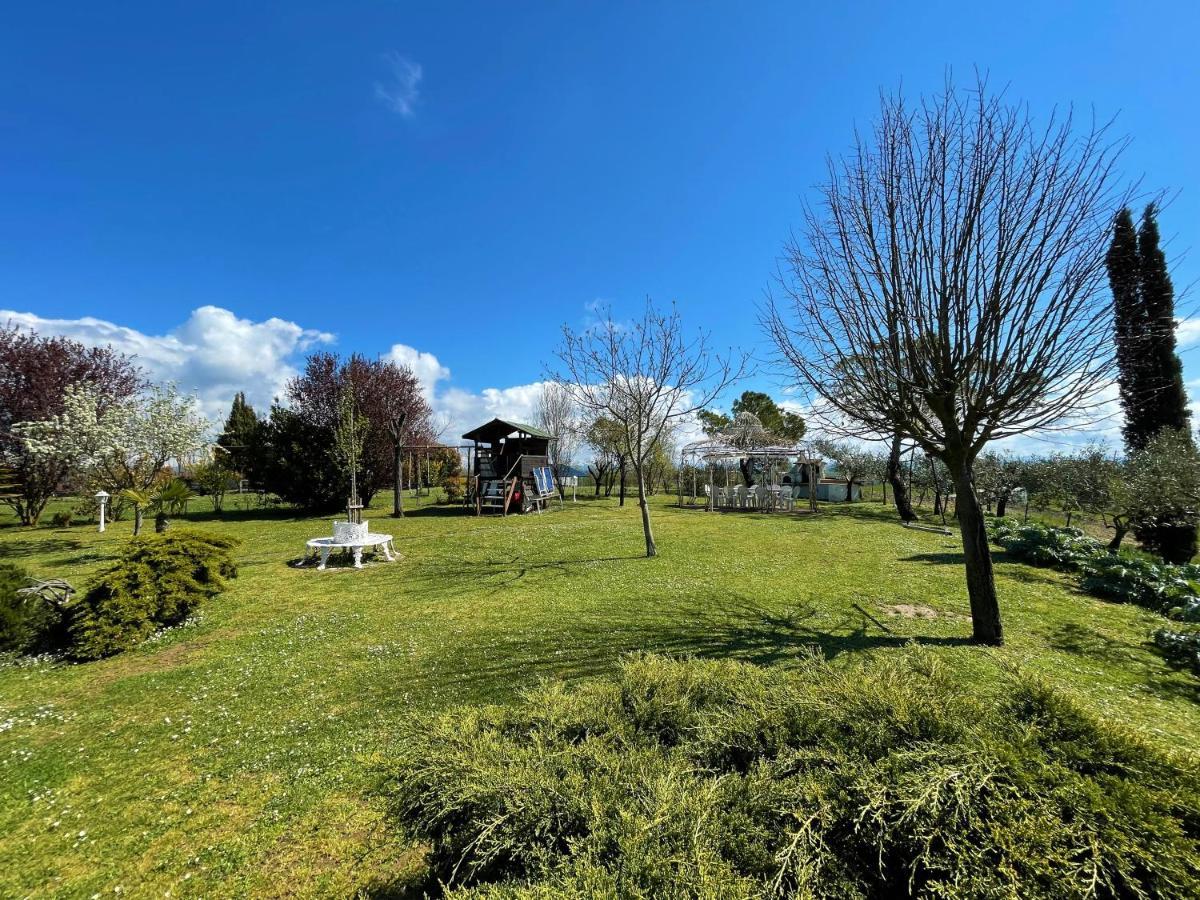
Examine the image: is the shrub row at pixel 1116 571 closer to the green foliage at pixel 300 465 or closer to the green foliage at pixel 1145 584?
the green foliage at pixel 1145 584

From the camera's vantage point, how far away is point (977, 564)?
18.8ft

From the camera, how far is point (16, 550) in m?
11.5

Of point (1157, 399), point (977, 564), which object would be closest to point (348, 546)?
point (977, 564)

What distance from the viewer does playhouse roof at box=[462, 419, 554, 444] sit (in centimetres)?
2184

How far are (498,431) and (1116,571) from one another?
20.7m

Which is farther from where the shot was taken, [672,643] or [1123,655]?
[672,643]

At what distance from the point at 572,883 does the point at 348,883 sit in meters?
2.10

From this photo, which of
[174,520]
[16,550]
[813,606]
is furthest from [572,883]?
[174,520]

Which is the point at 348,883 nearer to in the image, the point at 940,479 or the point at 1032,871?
the point at 1032,871

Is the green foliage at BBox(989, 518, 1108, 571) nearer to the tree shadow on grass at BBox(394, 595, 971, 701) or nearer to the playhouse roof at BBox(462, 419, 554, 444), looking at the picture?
the tree shadow on grass at BBox(394, 595, 971, 701)

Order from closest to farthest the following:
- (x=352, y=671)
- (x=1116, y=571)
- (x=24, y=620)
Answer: (x=352, y=671)
(x=24, y=620)
(x=1116, y=571)

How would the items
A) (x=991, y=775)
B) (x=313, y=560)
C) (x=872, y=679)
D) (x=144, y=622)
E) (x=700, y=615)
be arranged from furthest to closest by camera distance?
1. (x=313, y=560)
2. (x=700, y=615)
3. (x=144, y=622)
4. (x=872, y=679)
5. (x=991, y=775)

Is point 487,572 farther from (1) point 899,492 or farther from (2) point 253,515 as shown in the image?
(1) point 899,492

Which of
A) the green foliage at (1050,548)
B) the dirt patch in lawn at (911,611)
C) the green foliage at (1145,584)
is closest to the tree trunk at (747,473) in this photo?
the green foliage at (1050,548)
